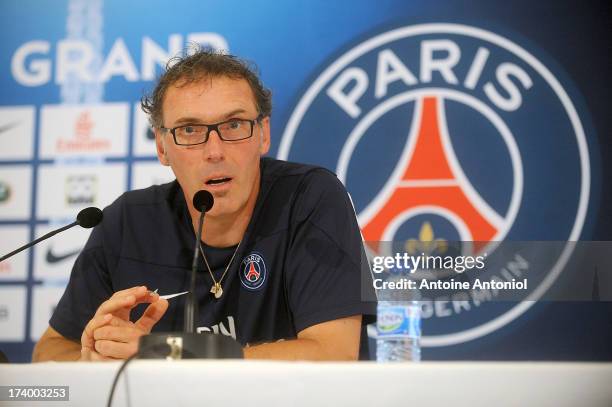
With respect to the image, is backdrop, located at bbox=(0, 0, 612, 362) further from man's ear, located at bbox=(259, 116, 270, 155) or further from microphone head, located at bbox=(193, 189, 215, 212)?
microphone head, located at bbox=(193, 189, 215, 212)

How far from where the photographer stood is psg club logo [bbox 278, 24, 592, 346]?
280cm

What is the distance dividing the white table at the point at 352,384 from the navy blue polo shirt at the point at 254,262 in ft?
2.87

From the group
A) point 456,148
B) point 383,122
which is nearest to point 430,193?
point 456,148

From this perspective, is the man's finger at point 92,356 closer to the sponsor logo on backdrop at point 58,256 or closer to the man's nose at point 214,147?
the man's nose at point 214,147

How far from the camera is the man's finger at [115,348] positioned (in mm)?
1520

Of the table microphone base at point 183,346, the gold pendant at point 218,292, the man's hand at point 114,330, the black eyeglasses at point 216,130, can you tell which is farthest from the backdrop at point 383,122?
the table microphone base at point 183,346

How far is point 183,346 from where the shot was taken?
100cm

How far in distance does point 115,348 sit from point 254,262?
1.70 feet

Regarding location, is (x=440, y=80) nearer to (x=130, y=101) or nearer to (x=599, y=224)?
(x=599, y=224)

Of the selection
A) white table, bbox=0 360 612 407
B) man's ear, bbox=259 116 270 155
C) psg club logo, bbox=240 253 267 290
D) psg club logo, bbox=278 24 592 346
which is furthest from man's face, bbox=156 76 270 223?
white table, bbox=0 360 612 407

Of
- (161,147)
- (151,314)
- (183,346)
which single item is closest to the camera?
(183,346)

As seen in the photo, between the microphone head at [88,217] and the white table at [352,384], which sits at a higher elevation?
the microphone head at [88,217]

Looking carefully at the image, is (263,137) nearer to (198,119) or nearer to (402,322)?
(198,119)

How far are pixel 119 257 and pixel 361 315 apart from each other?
0.74 meters
